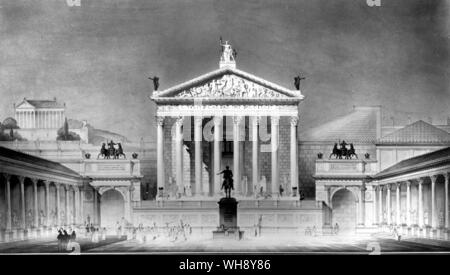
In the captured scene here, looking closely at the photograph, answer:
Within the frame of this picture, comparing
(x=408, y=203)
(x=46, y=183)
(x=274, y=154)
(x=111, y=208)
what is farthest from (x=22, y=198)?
(x=408, y=203)

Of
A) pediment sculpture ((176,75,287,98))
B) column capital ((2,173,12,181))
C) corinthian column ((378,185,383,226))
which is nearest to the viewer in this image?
column capital ((2,173,12,181))

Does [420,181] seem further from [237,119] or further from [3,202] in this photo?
[3,202]

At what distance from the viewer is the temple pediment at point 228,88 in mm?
27547

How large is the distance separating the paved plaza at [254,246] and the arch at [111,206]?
1297 millimetres

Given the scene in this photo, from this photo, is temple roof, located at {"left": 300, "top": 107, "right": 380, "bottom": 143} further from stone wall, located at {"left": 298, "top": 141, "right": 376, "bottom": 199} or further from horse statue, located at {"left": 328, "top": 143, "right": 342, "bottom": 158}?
stone wall, located at {"left": 298, "top": 141, "right": 376, "bottom": 199}

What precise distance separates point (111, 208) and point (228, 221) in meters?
3.87

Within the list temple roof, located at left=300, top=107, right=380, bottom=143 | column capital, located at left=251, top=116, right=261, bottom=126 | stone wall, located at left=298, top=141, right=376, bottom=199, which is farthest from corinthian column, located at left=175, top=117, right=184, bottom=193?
temple roof, located at left=300, top=107, right=380, bottom=143

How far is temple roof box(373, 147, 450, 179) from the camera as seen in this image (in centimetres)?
2427

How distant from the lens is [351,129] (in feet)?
86.9

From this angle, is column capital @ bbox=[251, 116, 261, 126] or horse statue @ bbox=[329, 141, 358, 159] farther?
column capital @ bbox=[251, 116, 261, 126]

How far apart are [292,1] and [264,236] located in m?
7.40

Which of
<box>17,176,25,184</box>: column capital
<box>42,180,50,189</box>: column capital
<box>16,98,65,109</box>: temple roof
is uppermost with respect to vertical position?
<box>16,98,65,109</box>: temple roof

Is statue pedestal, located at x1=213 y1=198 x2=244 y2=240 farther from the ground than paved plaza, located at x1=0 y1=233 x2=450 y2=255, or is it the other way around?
statue pedestal, located at x1=213 y1=198 x2=244 y2=240
